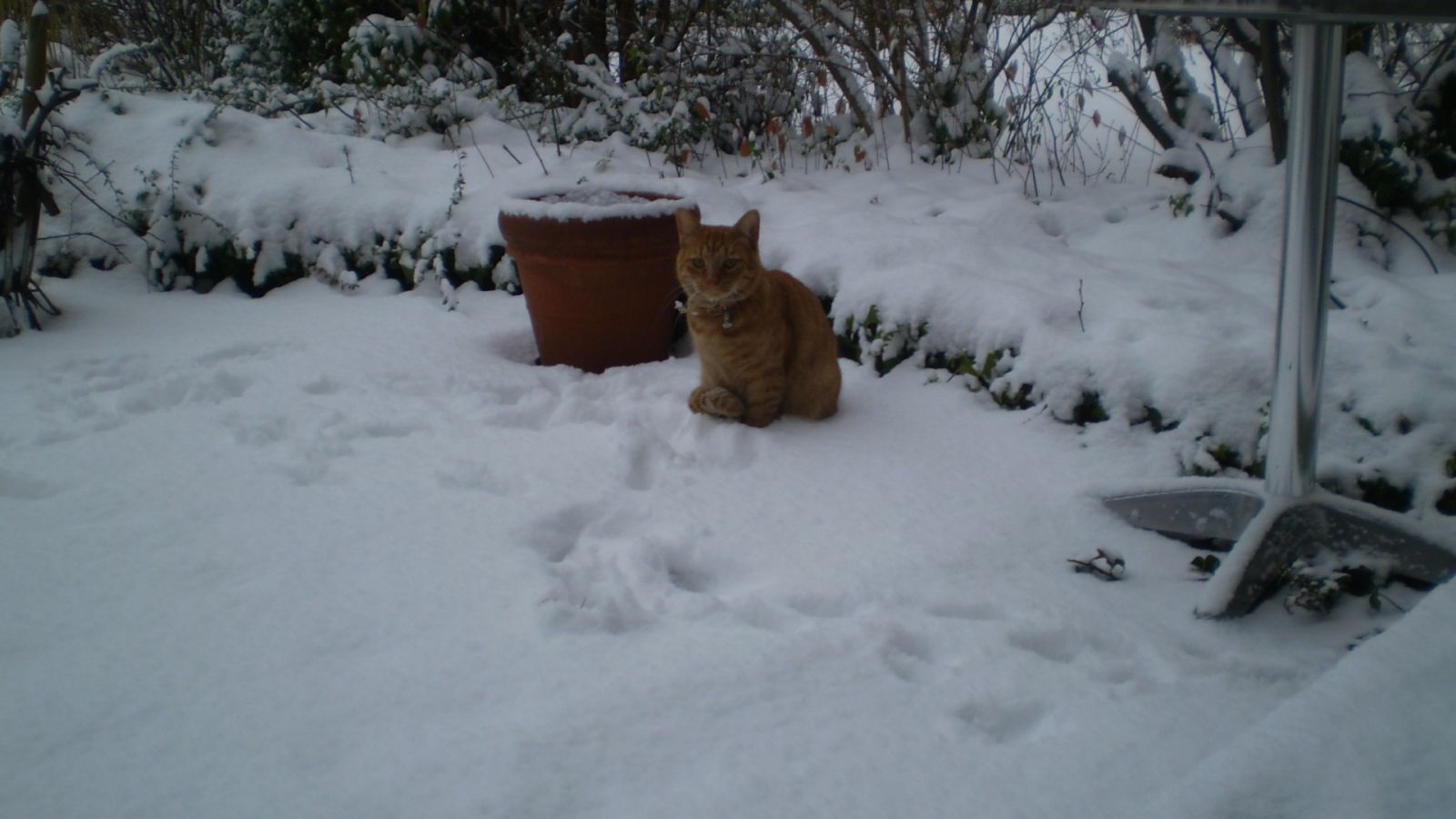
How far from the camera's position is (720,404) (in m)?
2.71

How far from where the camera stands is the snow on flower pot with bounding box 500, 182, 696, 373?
3125mm

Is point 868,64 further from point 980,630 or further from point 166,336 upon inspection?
point 980,630

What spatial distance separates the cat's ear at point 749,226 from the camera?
270 centimetres

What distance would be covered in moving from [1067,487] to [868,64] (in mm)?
3165

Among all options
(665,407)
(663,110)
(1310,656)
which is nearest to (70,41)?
(663,110)

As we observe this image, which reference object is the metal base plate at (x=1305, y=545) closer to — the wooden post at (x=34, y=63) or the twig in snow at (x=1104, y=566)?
the twig in snow at (x=1104, y=566)

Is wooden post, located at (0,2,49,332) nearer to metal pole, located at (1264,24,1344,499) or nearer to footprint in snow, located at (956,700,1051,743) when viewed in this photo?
footprint in snow, located at (956,700,1051,743)

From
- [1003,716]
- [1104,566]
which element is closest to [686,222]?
[1104,566]

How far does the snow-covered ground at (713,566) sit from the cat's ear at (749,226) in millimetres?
562

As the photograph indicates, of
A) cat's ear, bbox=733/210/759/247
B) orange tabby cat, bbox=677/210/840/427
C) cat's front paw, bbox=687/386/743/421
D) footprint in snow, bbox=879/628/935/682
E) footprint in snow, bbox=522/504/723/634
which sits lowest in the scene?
footprint in snow, bbox=879/628/935/682

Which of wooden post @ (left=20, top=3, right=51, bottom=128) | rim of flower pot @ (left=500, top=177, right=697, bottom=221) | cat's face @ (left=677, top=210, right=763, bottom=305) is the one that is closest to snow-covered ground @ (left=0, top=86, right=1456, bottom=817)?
cat's face @ (left=677, top=210, right=763, bottom=305)

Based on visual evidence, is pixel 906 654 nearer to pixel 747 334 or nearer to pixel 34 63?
pixel 747 334

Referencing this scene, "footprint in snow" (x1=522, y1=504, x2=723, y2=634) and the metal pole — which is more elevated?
the metal pole

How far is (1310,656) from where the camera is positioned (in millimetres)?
1661
